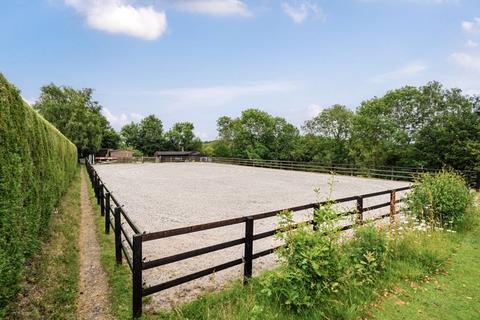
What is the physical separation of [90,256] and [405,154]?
1075 inches

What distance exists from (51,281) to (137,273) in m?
1.87

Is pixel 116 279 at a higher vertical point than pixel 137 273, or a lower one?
lower

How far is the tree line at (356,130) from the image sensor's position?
22844 mm

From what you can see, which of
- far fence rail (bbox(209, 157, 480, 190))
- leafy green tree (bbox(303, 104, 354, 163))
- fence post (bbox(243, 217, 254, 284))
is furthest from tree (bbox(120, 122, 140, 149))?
fence post (bbox(243, 217, 254, 284))

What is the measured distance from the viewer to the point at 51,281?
3996mm

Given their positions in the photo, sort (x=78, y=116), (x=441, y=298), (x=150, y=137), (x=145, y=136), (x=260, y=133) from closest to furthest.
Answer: (x=441, y=298), (x=78, y=116), (x=260, y=133), (x=150, y=137), (x=145, y=136)

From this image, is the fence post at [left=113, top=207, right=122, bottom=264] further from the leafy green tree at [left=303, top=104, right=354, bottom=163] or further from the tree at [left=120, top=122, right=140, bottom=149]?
the tree at [left=120, top=122, right=140, bottom=149]

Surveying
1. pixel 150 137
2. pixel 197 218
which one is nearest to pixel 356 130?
pixel 197 218

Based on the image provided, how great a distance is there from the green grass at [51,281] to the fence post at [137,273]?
2.69ft

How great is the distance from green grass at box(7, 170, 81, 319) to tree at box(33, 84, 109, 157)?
40.5 m

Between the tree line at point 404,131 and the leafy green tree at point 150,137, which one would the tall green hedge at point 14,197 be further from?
the leafy green tree at point 150,137

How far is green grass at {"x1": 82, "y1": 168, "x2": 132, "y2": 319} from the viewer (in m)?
3.41

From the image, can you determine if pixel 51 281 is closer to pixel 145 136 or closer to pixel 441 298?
pixel 441 298

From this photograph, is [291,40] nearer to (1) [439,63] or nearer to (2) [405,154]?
(1) [439,63]
